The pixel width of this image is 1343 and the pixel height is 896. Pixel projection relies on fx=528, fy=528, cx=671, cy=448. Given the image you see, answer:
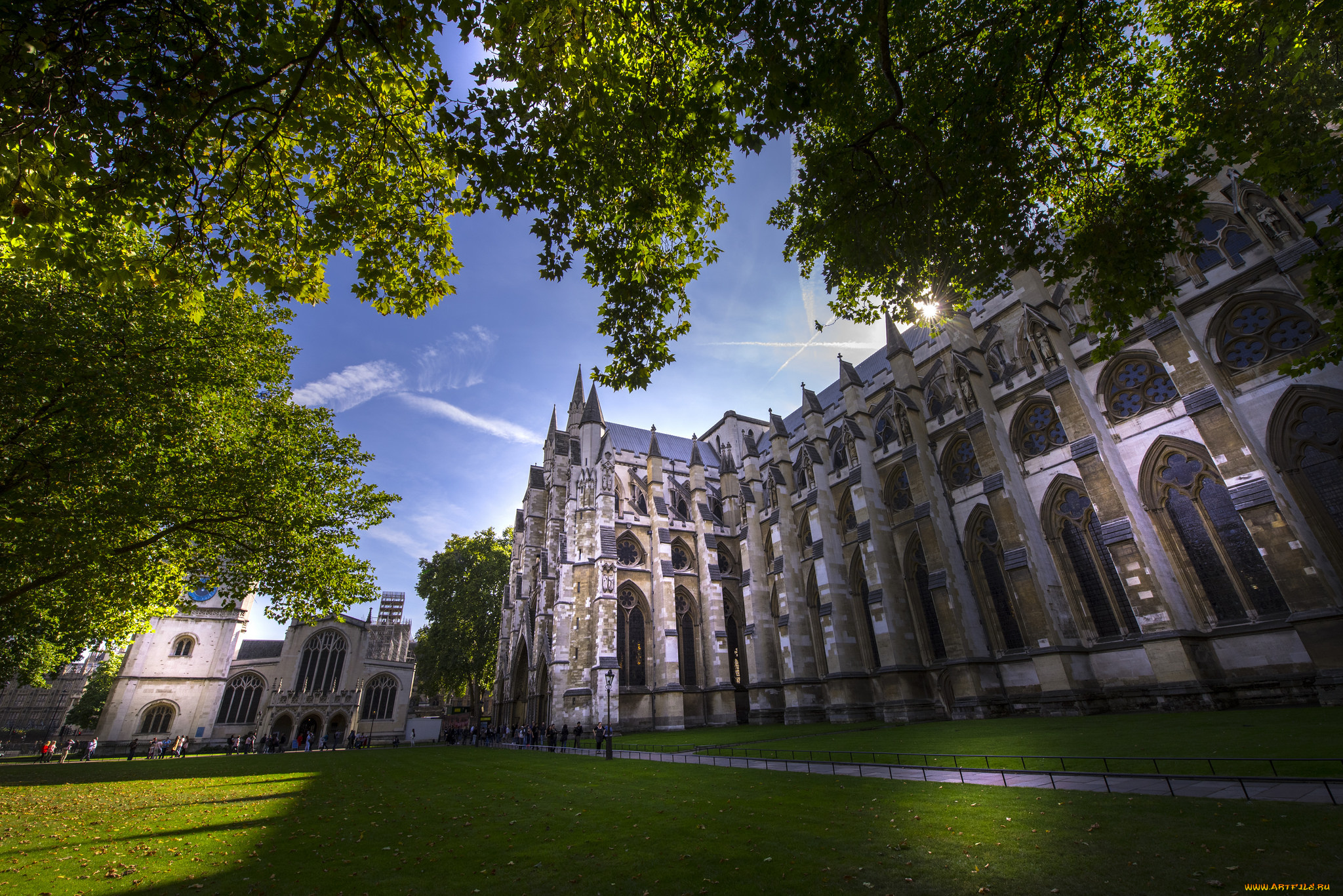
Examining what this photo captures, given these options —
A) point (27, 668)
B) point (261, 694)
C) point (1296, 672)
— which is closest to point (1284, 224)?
point (1296, 672)

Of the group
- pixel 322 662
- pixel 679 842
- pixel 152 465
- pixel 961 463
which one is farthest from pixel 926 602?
pixel 322 662

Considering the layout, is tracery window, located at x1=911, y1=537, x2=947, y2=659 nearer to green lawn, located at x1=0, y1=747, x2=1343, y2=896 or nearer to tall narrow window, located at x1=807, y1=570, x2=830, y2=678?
tall narrow window, located at x1=807, y1=570, x2=830, y2=678

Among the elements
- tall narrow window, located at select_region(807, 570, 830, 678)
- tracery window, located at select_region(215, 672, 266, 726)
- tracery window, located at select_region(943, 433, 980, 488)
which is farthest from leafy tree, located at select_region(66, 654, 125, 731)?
tracery window, located at select_region(943, 433, 980, 488)

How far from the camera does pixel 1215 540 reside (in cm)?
1465

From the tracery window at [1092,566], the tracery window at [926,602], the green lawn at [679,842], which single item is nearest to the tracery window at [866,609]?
the tracery window at [926,602]

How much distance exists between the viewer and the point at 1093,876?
398cm

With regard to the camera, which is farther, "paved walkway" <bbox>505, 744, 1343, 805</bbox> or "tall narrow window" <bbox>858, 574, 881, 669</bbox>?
"tall narrow window" <bbox>858, 574, 881, 669</bbox>

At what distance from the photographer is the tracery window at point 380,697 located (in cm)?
3678

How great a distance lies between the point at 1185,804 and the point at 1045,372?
16868 mm

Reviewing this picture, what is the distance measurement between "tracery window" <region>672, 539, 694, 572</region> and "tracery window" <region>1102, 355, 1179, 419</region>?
2276cm

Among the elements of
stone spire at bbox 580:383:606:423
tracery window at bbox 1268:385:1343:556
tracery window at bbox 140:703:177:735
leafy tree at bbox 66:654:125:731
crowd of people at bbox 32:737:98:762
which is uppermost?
stone spire at bbox 580:383:606:423

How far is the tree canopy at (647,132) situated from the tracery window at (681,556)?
26.3 meters

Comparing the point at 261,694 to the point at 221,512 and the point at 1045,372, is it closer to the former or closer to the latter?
the point at 221,512

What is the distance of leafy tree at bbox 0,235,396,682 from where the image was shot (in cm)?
979
